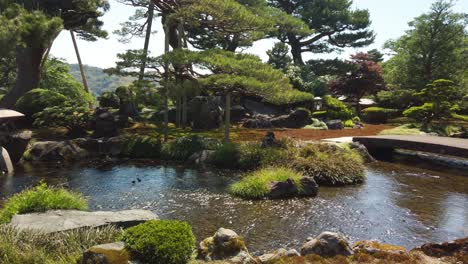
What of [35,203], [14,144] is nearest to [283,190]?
[35,203]

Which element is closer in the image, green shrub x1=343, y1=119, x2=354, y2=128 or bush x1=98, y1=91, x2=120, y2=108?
bush x1=98, y1=91, x2=120, y2=108

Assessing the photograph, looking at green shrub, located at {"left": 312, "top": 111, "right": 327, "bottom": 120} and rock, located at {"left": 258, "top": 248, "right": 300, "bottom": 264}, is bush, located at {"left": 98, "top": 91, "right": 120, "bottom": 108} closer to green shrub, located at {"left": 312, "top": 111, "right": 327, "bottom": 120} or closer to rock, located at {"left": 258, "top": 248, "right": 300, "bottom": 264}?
green shrub, located at {"left": 312, "top": 111, "right": 327, "bottom": 120}

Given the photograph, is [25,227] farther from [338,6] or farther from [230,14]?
[338,6]

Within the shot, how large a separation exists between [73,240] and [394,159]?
54.9 feet

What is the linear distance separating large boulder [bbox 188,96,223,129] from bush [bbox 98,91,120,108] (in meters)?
5.13

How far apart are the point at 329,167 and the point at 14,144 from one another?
1324 cm

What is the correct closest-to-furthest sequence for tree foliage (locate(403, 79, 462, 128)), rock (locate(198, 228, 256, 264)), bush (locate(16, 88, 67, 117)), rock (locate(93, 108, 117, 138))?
1. rock (locate(198, 228, 256, 264))
2. rock (locate(93, 108, 117, 138))
3. bush (locate(16, 88, 67, 117))
4. tree foliage (locate(403, 79, 462, 128))

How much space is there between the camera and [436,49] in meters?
36.1

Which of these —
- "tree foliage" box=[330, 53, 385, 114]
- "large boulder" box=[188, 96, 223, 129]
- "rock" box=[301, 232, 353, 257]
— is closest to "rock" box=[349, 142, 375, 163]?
"large boulder" box=[188, 96, 223, 129]

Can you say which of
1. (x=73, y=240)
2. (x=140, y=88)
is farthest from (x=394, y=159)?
(x=73, y=240)

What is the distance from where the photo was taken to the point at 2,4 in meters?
21.5

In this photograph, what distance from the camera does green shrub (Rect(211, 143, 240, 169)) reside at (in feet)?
54.1

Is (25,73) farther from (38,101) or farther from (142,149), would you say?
(142,149)

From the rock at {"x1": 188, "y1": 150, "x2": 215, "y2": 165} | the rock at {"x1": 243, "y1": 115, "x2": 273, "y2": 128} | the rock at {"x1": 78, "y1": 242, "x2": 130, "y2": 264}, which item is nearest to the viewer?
the rock at {"x1": 78, "y1": 242, "x2": 130, "y2": 264}
